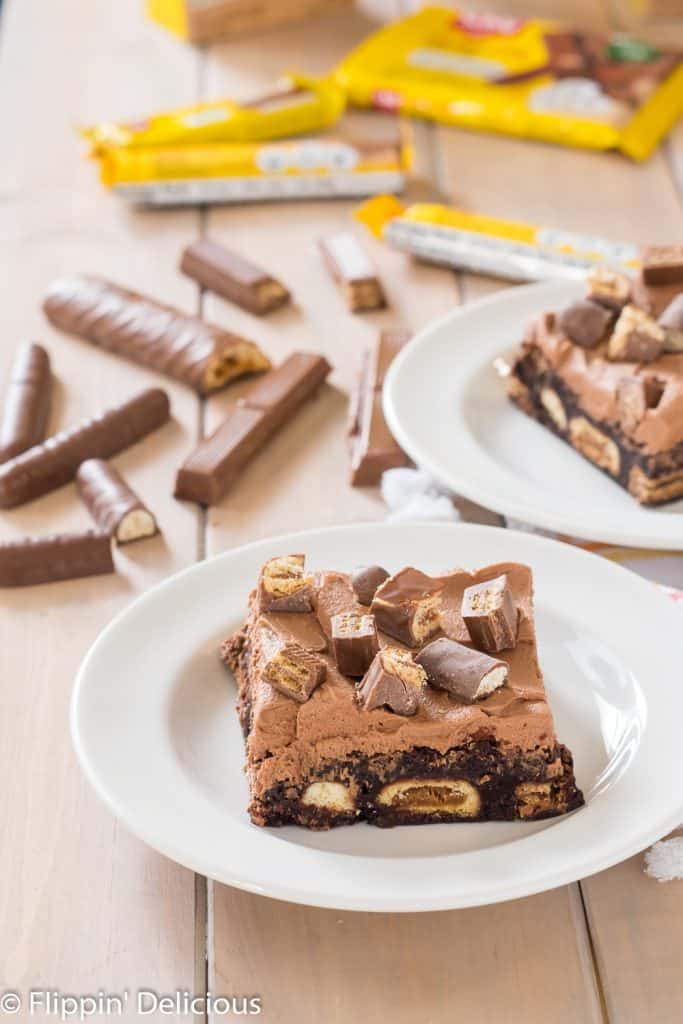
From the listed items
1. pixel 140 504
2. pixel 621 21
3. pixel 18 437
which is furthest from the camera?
pixel 621 21

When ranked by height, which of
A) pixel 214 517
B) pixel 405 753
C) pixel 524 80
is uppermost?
pixel 405 753

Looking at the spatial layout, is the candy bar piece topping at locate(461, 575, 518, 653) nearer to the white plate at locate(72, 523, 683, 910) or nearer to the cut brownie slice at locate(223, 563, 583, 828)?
the cut brownie slice at locate(223, 563, 583, 828)

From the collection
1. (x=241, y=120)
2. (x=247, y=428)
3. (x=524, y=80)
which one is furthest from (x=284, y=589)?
(x=524, y=80)

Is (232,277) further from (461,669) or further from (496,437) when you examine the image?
(461,669)

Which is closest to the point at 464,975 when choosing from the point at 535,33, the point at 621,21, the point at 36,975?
the point at 36,975

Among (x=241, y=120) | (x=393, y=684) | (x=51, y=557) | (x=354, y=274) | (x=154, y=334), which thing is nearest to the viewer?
(x=393, y=684)

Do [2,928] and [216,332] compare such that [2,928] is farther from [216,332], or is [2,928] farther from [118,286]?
[118,286]
